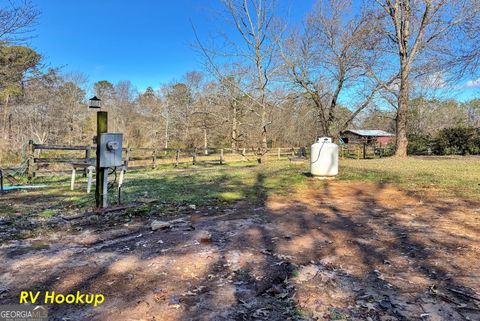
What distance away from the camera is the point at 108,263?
8.84 feet

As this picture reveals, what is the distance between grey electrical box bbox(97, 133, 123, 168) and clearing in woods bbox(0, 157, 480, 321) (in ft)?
2.59

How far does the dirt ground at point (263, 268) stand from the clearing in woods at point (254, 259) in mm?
11

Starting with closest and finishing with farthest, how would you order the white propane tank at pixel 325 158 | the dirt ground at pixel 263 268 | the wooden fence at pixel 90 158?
the dirt ground at pixel 263 268
the white propane tank at pixel 325 158
the wooden fence at pixel 90 158

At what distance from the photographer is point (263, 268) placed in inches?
104

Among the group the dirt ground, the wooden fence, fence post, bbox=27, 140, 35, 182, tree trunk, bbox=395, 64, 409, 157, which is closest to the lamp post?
the dirt ground

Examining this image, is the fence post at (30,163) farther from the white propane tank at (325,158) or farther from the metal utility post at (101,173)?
the white propane tank at (325,158)

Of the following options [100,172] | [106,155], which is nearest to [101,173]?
[100,172]

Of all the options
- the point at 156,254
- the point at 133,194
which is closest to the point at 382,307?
the point at 156,254

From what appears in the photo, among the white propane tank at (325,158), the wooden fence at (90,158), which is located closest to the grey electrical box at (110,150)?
the wooden fence at (90,158)

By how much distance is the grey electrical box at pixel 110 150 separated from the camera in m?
4.51

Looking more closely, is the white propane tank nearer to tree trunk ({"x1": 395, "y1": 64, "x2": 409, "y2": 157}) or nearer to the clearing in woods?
the clearing in woods

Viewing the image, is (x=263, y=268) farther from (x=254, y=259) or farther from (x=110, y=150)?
(x=110, y=150)

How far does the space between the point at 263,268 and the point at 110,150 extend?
3.07m

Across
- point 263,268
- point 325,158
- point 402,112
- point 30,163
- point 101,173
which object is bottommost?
point 263,268
